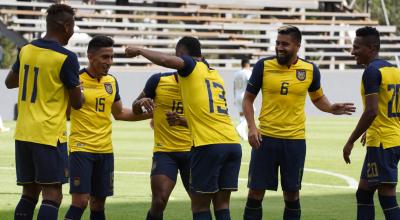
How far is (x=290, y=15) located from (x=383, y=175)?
36514 millimetres

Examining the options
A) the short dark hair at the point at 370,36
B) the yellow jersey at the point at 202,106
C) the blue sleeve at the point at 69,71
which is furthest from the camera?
the short dark hair at the point at 370,36

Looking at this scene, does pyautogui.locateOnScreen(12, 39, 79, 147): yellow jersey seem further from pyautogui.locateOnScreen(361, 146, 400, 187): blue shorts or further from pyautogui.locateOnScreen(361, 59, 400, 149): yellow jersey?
pyautogui.locateOnScreen(361, 146, 400, 187): blue shorts

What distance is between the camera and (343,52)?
149 feet

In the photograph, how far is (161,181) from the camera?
10180 mm

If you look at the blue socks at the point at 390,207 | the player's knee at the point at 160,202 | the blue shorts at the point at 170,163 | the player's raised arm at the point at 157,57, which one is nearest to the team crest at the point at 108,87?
the blue shorts at the point at 170,163

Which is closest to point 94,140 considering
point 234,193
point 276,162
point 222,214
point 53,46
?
point 53,46

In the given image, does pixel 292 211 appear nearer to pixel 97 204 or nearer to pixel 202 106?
pixel 202 106

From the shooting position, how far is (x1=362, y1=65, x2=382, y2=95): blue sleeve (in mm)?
9898

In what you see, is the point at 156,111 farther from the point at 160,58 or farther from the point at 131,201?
the point at 131,201

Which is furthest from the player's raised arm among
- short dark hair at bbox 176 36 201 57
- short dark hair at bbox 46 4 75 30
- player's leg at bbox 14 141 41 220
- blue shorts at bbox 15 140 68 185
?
player's leg at bbox 14 141 41 220

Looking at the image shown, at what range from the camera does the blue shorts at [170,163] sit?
10242mm

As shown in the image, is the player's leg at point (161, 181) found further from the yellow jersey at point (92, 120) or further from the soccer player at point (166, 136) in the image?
the yellow jersey at point (92, 120)

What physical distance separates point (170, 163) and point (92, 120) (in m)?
0.93

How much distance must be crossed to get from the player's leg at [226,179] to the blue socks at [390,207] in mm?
1839
